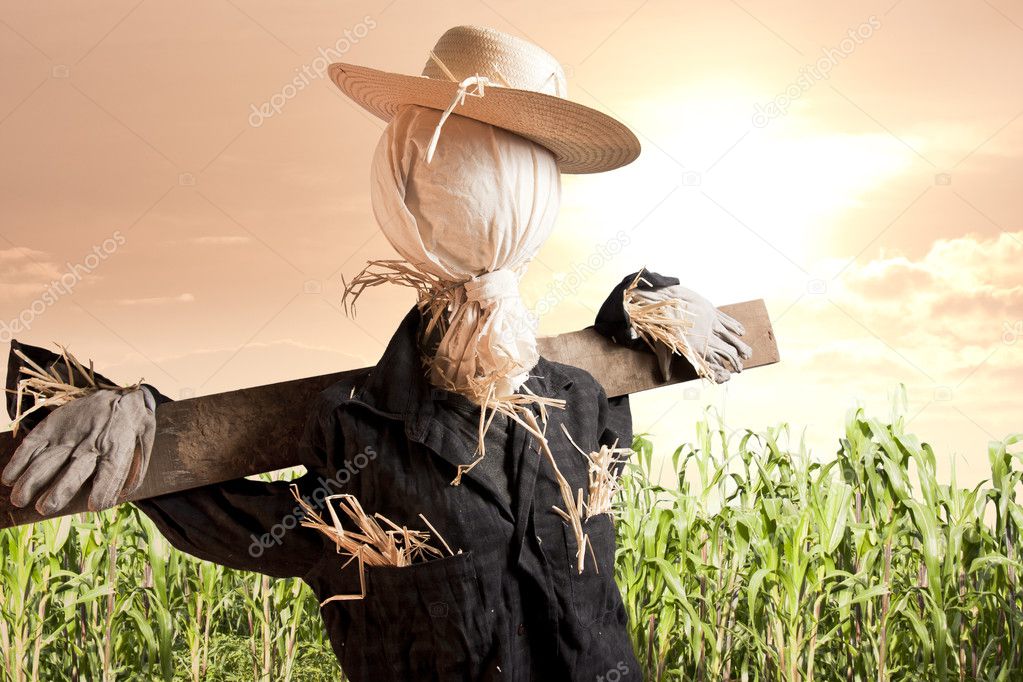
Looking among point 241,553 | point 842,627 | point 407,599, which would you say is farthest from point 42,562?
point 842,627

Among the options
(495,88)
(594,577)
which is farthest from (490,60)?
(594,577)

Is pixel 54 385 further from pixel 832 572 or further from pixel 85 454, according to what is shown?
pixel 832 572

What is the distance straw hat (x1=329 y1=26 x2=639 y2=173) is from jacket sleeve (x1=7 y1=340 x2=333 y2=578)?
523 millimetres

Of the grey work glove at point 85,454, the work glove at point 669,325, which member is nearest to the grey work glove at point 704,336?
the work glove at point 669,325

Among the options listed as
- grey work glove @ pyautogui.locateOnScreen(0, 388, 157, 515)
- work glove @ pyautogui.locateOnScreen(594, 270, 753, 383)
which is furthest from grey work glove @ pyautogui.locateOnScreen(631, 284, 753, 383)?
grey work glove @ pyautogui.locateOnScreen(0, 388, 157, 515)

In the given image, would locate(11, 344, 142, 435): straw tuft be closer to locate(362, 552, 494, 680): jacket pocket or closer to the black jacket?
the black jacket

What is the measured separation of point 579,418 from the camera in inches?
58.3

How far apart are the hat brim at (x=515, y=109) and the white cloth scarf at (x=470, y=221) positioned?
2 centimetres

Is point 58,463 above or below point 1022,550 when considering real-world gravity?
above

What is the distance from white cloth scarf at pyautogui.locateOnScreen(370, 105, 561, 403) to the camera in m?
1.28

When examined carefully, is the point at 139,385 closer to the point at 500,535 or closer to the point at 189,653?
the point at 500,535

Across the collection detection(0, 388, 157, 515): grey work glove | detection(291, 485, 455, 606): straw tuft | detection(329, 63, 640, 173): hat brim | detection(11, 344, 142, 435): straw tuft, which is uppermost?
detection(329, 63, 640, 173): hat brim

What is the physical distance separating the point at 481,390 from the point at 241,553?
0.43 metres

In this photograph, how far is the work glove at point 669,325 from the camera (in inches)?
63.4
